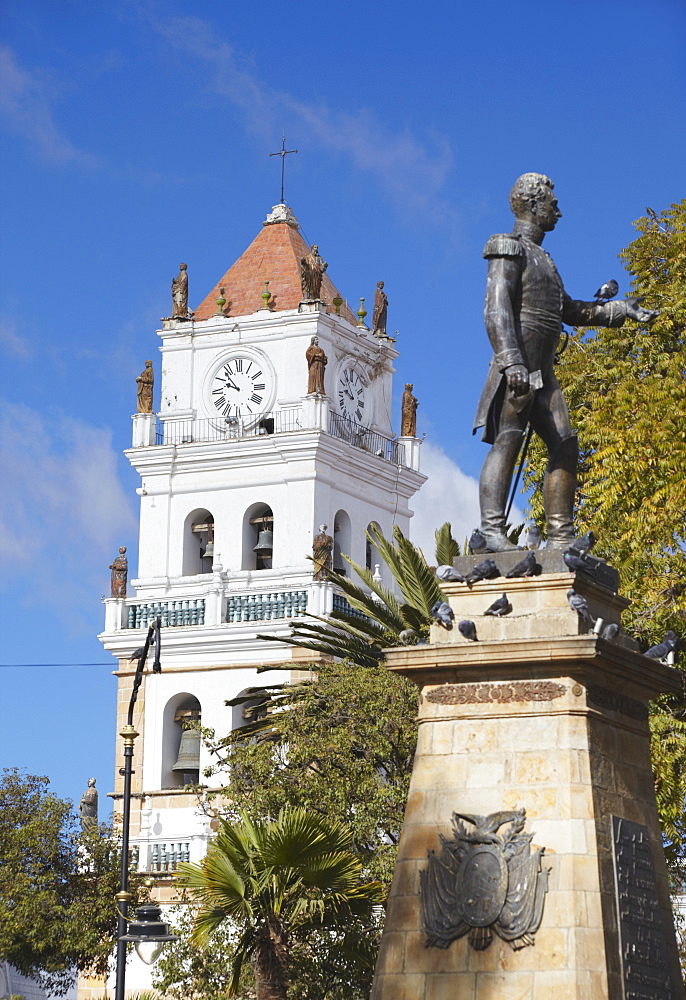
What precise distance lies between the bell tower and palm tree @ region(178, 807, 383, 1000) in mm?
28159

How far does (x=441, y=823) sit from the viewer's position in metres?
12.7

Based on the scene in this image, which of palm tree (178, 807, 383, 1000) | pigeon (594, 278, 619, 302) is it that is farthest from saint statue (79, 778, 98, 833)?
pigeon (594, 278, 619, 302)

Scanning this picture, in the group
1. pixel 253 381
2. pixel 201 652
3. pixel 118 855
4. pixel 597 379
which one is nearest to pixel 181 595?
pixel 201 652

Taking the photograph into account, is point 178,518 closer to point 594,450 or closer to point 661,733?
point 594,450

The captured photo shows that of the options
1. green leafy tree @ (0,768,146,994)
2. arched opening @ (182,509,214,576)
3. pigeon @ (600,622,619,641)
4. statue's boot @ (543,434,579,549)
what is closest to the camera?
pigeon @ (600,622,619,641)

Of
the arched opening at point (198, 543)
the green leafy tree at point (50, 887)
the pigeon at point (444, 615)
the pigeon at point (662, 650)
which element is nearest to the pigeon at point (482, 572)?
the pigeon at point (444, 615)

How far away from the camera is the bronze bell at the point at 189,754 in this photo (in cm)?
4816

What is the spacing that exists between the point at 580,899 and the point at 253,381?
130 feet

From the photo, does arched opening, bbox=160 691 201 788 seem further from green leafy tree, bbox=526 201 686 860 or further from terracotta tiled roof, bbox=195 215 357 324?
Answer: green leafy tree, bbox=526 201 686 860

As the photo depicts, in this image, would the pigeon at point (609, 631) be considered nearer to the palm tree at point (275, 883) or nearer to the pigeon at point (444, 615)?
the pigeon at point (444, 615)

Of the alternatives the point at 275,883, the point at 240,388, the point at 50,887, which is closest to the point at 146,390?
the point at 240,388

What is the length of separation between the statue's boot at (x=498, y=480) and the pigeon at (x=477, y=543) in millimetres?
34

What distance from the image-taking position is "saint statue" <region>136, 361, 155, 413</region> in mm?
52156

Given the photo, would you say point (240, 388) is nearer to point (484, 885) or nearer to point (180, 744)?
point (180, 744)
